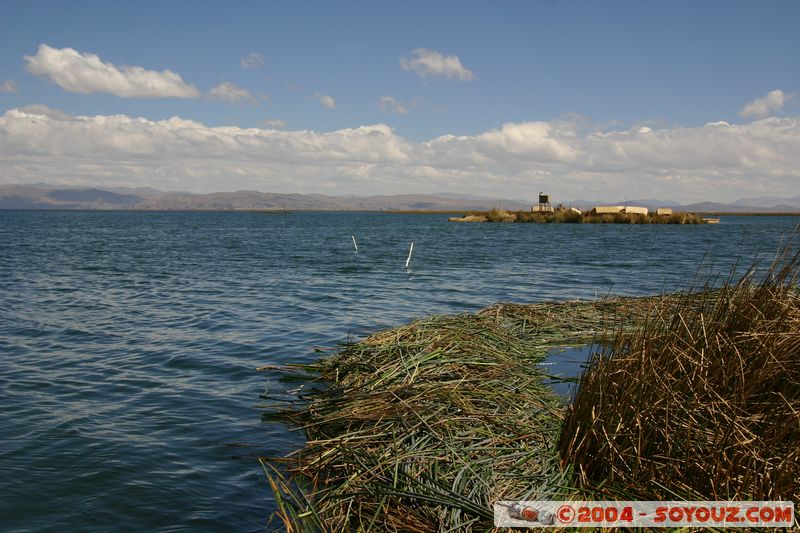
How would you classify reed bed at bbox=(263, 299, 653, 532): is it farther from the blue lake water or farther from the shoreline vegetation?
the shoreline vegetation

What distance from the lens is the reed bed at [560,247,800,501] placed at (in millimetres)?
4977

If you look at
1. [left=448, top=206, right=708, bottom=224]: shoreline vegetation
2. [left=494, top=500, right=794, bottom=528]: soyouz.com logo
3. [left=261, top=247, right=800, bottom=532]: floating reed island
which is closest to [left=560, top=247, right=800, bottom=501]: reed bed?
[left=261, top=247, right=800, bottom=532]: floating reed island

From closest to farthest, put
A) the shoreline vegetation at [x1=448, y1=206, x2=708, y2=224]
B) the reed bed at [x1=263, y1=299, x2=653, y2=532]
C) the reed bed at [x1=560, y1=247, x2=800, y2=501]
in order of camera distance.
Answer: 1. the reed bed at [x1=560, y1=247, x2=800, y2=501]
2. the reed bed at [x1=263, y1=299, x2=653, y2=532]
3. the shoreline vegetation at [x1=448, y1=206, x2=708, y2=224]

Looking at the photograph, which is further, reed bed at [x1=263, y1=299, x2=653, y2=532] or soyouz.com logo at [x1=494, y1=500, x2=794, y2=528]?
reed bed at [x1=263, y1=299, x2=653, y2=532]

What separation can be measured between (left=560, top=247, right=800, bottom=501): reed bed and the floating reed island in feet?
0.05

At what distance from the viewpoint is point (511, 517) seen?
4652 mm

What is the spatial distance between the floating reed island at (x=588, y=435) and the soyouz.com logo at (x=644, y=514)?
0.14 metres

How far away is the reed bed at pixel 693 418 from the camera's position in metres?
4.98

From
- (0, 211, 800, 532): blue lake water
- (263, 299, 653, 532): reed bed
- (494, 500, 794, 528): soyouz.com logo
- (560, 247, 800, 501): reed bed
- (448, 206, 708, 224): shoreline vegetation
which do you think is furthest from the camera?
(448, 206, 708, 224): shoreline vegetation

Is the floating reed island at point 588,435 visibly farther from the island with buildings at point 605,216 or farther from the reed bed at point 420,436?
the island with buildings at point 605,216

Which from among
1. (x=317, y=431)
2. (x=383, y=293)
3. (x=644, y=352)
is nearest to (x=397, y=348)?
(x=317, y=431)

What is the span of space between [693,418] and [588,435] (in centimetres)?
92

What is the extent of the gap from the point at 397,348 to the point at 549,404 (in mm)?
2599

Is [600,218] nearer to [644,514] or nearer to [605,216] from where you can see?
[605,216]
